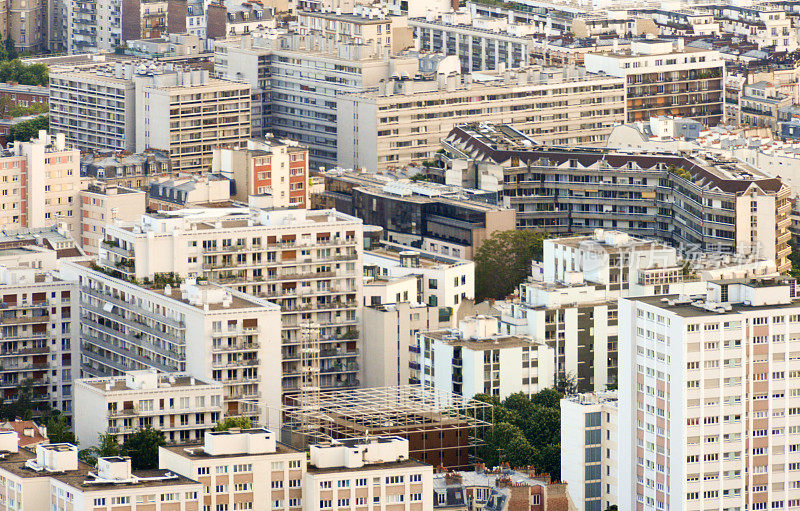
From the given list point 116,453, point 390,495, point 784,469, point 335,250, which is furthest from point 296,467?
point 335,250

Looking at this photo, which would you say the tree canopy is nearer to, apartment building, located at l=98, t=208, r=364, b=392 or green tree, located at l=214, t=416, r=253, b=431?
apartment building, located at l=98, t=208, r=364, b=392

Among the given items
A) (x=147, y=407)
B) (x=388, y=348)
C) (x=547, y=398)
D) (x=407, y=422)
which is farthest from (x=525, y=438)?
(x=147, y=407)

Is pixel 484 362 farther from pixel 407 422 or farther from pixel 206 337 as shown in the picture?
pixel 206 337

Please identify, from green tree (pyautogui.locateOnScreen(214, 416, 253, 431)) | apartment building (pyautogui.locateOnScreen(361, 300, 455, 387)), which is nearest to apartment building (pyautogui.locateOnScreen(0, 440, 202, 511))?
green tree (pyautogui.locateOnScreen(214, 416, 253, 431))

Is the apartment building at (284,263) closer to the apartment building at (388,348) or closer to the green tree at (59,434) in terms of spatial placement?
the apartment building at (388,348)

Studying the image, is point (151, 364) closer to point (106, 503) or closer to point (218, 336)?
point (218, 336)

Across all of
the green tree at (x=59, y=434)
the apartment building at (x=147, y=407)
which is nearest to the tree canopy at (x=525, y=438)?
the apartment building at (x=147, y=407)
